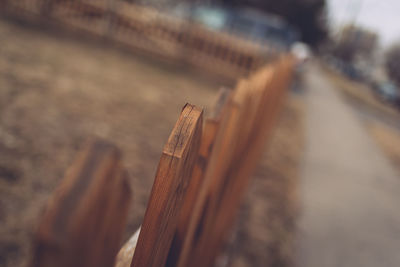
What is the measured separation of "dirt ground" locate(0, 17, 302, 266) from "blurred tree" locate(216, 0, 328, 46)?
14.7 meters

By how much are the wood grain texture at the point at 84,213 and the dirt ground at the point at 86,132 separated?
69.7 inches

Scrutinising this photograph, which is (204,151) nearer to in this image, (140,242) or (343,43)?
(140,242)

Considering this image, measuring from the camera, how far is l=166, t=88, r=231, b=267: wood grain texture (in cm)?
79

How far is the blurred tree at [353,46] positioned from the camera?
5425 cm

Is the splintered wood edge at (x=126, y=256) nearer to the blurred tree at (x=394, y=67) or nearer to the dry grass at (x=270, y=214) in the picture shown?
the dry grass at (x=270, y=214)

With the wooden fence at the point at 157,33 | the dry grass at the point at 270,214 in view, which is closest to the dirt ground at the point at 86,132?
the dry grass at the point at 270,214

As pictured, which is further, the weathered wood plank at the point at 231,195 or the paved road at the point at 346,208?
the paved road at the point at 346,208

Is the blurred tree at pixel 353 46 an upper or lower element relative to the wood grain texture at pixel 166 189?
upper

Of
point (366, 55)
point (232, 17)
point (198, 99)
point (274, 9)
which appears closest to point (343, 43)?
point (366, 55)

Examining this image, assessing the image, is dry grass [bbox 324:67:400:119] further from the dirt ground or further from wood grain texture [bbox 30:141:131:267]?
wood grain texture [bbox 30:141:131:267]

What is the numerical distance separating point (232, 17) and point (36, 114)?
885cm

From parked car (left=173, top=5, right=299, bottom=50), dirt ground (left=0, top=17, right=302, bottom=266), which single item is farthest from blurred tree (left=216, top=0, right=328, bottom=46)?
dirt ground (left=0, top=17, right=302, bottom=266)

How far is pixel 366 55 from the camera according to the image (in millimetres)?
67875

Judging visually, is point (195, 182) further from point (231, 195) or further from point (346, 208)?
point (346, 208)
